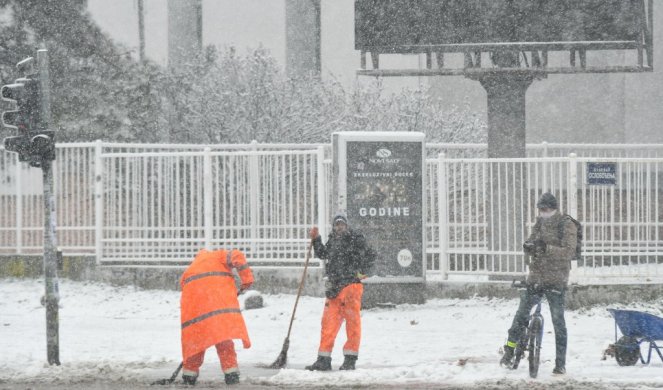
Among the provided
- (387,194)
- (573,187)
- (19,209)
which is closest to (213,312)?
(387,194)

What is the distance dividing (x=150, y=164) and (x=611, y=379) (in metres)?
10.0

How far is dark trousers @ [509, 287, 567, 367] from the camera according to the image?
12.0m

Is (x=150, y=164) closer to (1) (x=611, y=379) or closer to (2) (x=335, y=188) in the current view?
(2) (x=335, y=188)

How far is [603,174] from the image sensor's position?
1717 centimetres

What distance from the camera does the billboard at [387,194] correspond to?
17.1m

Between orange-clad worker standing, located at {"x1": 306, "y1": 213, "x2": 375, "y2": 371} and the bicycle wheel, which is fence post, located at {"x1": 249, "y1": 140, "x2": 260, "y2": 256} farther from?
the bicycle wheel

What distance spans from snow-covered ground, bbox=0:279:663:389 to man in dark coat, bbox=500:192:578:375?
0.45 meters

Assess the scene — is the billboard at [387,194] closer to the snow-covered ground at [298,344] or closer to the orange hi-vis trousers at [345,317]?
the snow-covered ground at [298,344]

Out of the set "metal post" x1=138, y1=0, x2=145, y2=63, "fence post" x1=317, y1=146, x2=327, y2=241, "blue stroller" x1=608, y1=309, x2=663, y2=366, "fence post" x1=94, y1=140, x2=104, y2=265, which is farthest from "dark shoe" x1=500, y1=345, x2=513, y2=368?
"metal post" x1=138, y1=0, x2=145, y2=63

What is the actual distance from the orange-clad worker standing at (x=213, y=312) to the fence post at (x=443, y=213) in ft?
22.0

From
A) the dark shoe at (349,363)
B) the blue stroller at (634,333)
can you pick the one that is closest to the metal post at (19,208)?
the dark shoe at (349,363)

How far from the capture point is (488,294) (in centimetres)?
1764

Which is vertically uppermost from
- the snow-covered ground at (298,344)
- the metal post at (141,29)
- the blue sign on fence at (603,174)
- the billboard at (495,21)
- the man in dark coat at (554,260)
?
the metal post at (141,29)

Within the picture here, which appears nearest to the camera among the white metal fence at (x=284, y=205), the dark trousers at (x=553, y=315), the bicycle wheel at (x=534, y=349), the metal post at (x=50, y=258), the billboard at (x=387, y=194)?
the bicycle wheel at (x=534, y=349)
